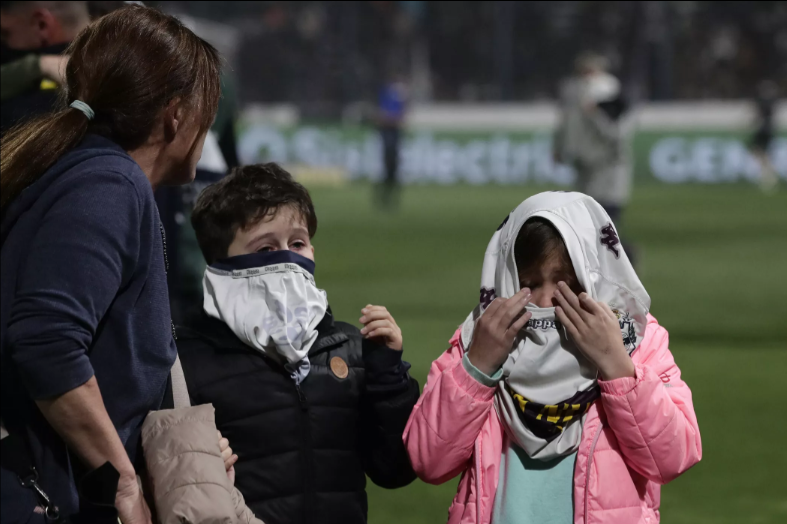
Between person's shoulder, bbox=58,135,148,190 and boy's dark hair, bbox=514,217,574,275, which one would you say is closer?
person's shoulder, bbox=58,135,148,190

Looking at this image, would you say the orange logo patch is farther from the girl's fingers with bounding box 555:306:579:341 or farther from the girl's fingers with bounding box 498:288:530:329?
the girl's fingers with bounding box 555:306:579:341

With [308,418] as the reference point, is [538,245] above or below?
above

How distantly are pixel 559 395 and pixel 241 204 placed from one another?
1027 millimetres

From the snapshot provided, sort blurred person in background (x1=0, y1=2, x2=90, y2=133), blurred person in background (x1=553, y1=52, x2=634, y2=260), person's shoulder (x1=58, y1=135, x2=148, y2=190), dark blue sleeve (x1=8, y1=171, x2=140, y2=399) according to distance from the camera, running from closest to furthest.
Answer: dark blue sleeve (x1=8, y1=171, x2=140, y2=399)
person's shoulder (x1=58, y1=135, x2=148, y2=190)
blurred person in background (x1=0, y1=2, x2=90, y2=133)
blurred person in background (x1=553, y1=52, x2=634, y2=260)

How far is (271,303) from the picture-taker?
291 cm

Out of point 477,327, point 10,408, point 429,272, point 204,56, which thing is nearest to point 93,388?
point 10,408

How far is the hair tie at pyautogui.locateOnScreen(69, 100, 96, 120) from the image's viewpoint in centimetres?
227

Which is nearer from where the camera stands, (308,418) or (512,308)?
(512,308)

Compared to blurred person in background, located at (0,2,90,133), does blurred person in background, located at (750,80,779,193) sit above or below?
below

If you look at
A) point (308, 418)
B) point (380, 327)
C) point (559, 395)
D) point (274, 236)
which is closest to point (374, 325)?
point (380, 327)

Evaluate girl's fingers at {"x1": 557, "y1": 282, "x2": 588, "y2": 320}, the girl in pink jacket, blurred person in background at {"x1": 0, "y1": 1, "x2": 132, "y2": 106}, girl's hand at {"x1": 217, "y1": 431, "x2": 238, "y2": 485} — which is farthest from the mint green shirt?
blurred person in background at {"x1": 0, "y1": 1, "x2": 132, "y2": 106}

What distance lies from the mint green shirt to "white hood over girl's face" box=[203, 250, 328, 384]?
1.50 feet

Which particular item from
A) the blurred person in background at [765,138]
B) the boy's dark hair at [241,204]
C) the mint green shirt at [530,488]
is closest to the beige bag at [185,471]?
the mint green shirt at [530,488]

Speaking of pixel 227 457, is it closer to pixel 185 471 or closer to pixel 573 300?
pixel 185 471
